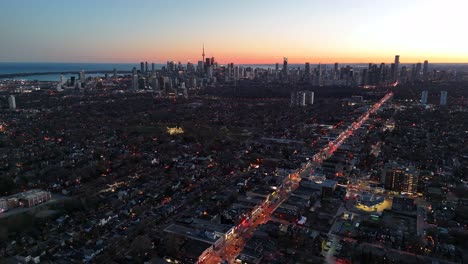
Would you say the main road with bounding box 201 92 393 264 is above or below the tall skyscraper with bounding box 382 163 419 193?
below

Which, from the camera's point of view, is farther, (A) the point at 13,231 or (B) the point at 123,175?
(B) the point at 123,175

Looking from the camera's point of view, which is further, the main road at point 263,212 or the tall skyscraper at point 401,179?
the tall skyscraper at point 401,179

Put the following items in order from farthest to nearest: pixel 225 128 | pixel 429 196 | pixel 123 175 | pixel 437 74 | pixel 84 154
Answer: pixel 437 74 < pixel 225 128 < pixel 84 154 < pixel 123 175 < pixel 429 196

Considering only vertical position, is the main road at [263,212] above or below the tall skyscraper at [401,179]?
below

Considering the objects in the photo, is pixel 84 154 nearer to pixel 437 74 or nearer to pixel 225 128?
pixel 225 128

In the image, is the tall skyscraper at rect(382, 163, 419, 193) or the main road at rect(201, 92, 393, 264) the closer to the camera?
the main road at rect(201, 92, 393, 264)

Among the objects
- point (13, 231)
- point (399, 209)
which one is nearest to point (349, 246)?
point (399, 209)

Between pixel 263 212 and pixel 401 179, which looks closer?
pixel 263 212

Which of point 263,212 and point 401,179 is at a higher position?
point 401,179
